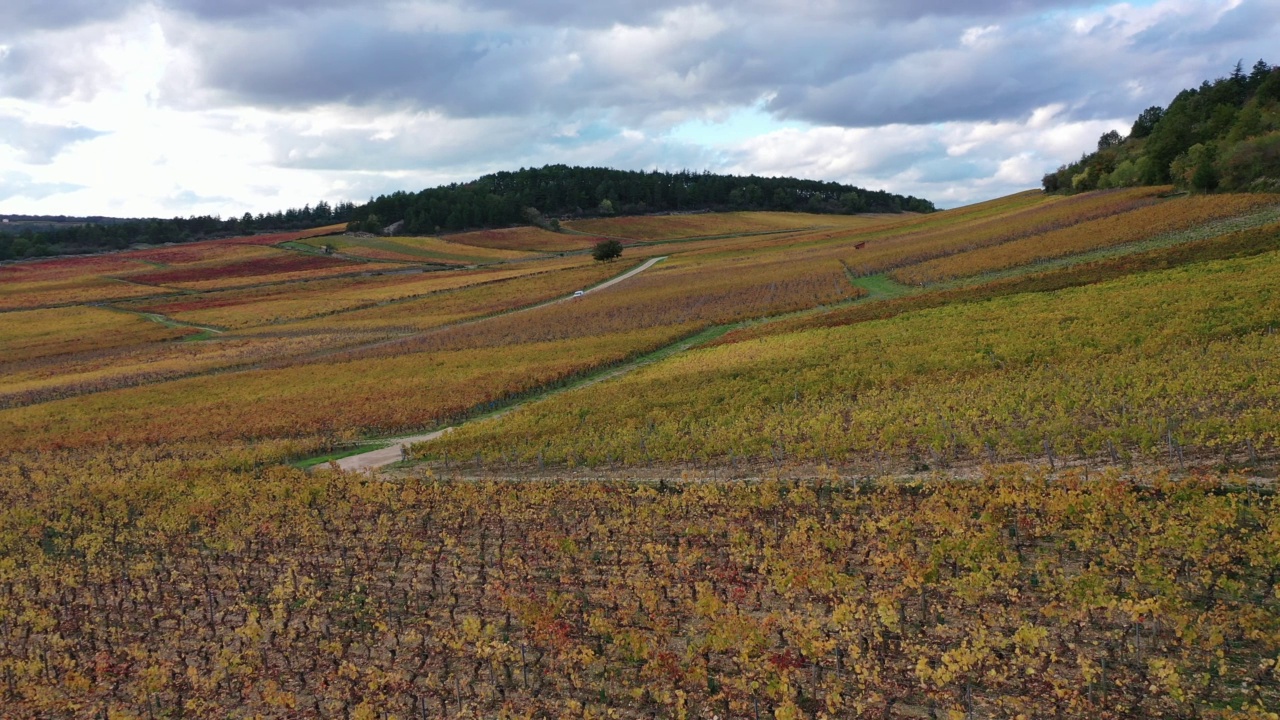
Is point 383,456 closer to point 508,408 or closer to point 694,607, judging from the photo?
point 508,408

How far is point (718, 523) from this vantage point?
65.9 ft

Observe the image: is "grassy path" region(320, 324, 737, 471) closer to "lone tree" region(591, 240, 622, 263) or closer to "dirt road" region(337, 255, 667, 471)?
"dirt road" region(337, 255, 667, 471)

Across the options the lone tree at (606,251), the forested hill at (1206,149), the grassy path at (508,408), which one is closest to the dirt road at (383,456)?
the grassy path at (508,408)

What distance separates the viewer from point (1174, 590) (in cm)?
1315

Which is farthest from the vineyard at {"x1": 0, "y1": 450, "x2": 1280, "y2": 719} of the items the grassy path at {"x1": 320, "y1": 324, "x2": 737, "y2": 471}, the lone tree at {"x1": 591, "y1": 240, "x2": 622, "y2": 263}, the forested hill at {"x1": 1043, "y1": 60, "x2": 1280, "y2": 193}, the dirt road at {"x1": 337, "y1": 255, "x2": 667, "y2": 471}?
the lone tree at {"x1": 591, "y1": 240, "x2": 622, "y2": 263}

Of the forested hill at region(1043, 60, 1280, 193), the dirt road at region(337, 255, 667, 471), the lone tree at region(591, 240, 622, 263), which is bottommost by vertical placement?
the dirt road at region(337, 255, 667, 471)

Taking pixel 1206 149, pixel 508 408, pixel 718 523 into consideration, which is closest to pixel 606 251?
pixel 1206 149

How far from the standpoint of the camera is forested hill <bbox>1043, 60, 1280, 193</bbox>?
6675cm

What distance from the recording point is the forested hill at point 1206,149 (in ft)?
219

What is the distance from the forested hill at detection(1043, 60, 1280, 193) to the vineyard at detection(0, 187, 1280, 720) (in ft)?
57.0

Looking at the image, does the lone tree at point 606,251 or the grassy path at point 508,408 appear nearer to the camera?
the grassy path at point 508,408

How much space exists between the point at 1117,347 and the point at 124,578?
34.1m

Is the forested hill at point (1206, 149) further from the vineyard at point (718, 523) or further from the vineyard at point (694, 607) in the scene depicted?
the vineyard at point (694, 607)

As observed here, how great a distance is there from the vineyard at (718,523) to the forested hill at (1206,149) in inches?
684
